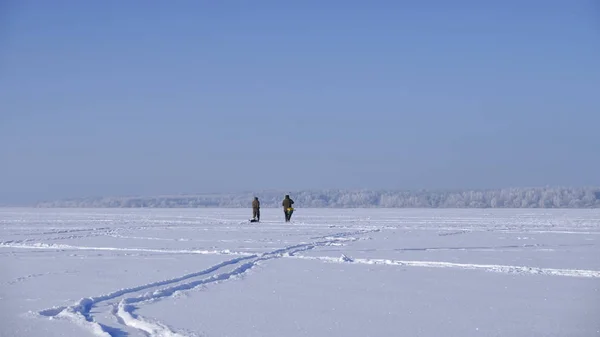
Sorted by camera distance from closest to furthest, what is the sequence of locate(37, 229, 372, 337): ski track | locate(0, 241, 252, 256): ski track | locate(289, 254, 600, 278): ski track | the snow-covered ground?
locate(37, 229, 372, 337): ski track → the snow-covered ground → locate(289, 254, 600, 278): ski track → locate(0, 241, 252, 256): ski track

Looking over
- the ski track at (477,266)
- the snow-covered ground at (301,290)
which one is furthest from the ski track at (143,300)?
the ski track at (477,266)

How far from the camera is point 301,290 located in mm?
8930

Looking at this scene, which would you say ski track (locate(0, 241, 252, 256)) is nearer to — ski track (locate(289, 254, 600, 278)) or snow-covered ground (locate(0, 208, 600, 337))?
snow-covered ground (locate(0, 208, 600, 337))

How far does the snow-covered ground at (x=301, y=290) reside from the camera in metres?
6.73

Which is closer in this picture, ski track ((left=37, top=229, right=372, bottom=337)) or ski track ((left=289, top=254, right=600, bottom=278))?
ski track ((left=37, top=229, right=372, bottom=337))

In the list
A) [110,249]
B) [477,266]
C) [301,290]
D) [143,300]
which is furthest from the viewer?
[110,249]

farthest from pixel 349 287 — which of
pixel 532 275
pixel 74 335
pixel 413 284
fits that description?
pixel 74 335

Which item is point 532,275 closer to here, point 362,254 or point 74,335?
point 362,254

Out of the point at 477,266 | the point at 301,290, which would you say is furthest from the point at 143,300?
the point at 477,266

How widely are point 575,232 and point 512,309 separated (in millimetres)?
14265

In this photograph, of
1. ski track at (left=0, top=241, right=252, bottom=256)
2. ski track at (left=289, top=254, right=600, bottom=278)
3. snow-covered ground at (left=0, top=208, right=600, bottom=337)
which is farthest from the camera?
ski track at (left=0, top=241, right=252, bottom=256)

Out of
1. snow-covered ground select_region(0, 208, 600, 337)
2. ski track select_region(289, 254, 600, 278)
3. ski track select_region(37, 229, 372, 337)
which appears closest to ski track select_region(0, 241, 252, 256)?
Result: snow-covered ground select_region(0, 208, 600, 337)

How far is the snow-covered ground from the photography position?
22.1 ft

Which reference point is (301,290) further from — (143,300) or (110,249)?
(110,249)
